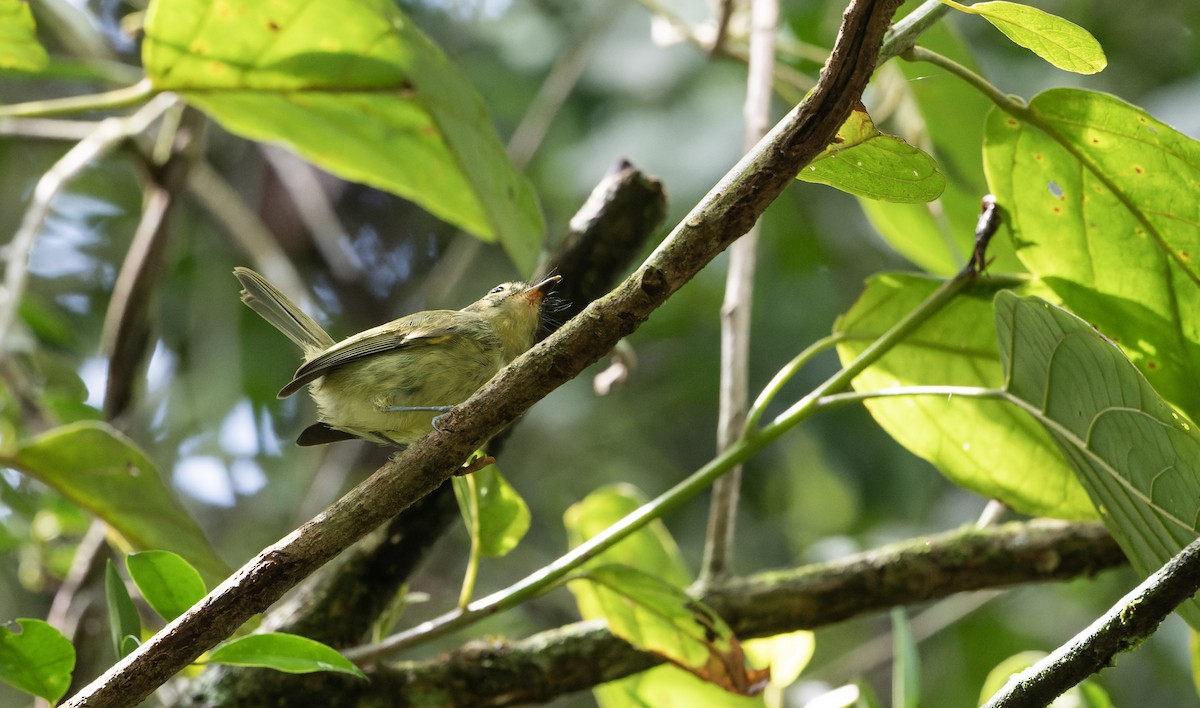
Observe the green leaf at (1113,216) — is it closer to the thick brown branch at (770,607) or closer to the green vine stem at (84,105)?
the thick brown branch at (770,607)

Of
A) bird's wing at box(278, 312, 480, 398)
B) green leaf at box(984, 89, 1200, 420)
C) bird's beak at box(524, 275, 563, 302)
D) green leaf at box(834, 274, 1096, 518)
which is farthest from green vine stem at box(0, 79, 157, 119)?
green leaf at box(984, 89, 1200, 420)

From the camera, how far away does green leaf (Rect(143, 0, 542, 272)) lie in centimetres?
233

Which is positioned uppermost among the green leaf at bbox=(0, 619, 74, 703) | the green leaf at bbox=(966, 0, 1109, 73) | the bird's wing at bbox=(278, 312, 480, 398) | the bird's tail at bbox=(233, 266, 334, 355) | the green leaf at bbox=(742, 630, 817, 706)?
the bird's tail at bbox=(233, 266, 334, 355)

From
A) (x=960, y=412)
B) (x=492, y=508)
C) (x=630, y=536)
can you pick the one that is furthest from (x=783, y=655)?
(x=492, y=508)

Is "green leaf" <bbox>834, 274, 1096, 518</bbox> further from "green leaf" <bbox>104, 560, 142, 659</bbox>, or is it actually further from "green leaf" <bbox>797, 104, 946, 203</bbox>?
"green leaf" <bbox>104, 560, 142, 659</bbox>

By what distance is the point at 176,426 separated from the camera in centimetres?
466

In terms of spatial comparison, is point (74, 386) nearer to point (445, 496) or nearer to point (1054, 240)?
point (445, 496)

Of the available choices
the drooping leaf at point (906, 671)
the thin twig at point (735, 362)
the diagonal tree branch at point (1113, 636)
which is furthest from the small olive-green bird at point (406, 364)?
the diagonal tree branch at point (1113, 636)

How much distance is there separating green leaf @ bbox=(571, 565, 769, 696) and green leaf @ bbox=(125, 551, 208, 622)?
Result: 0.70 m

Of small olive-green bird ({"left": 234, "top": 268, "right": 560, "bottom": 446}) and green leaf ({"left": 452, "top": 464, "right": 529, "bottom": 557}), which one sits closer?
green leaf ({"left": 452, "top": 464, "right": 529, "bottom": 557})

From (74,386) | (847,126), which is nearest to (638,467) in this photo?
(74,386)

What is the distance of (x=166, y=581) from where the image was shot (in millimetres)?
1585

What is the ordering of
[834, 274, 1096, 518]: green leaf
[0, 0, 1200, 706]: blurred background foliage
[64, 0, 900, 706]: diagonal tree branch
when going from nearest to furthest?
[64, 0, 900, 706]: diagonal tree branch
[834, 274, 1096, 518]: green leaf
[0, 0, 1200, 706]: blurred background foliage

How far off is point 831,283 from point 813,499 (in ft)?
3.23
